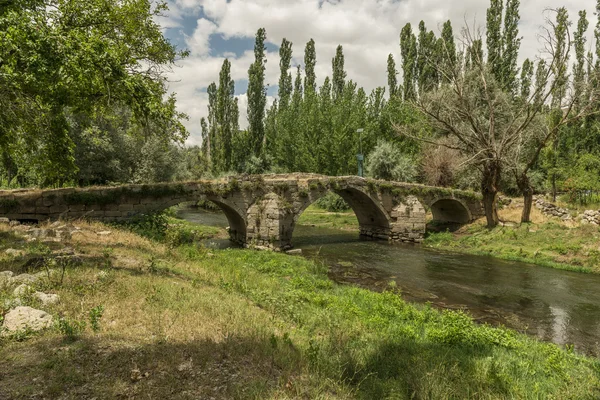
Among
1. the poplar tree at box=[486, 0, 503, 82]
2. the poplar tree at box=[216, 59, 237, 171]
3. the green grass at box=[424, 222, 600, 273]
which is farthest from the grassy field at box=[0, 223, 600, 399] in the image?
the poplar tree at box=[216, 59, 237, 171]

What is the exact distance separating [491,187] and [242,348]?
72.2ft

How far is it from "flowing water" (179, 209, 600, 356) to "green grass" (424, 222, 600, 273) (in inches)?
45.9

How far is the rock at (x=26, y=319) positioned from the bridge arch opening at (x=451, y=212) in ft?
86.6

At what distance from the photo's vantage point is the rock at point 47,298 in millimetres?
4972

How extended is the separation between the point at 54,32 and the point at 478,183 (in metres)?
32.3

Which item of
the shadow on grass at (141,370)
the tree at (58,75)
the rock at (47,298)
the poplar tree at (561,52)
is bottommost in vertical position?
the shadow on grass at (141,370)

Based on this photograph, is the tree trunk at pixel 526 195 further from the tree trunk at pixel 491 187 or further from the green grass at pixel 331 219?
the green grass at pixel 331 219

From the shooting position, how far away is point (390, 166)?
3503 cm

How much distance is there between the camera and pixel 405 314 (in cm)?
837

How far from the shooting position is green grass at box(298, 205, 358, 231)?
100 ft

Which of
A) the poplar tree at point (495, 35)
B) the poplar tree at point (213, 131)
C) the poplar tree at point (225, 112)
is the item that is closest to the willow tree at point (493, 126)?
the poplar tree at point (495, 35)

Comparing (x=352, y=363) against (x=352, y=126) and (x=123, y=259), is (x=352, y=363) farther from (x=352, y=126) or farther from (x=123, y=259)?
(x=352, y=126)

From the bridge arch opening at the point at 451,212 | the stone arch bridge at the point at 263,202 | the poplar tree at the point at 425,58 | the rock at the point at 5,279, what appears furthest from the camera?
the poplar tree at the point at 425,58

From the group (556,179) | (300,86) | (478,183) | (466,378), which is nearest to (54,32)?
(466,378)
